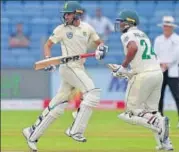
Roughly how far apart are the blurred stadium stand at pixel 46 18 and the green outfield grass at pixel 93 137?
4.93 m

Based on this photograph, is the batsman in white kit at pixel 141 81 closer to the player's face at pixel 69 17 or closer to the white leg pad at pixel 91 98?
the white leg pad at pixel 91 98

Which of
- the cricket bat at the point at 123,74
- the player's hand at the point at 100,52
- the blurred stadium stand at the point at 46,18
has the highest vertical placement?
the player's hand at the point at 100,52

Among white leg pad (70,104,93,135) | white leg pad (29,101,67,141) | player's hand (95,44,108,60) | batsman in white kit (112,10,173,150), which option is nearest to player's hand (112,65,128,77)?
batsman in white kit (112,10,173,150)

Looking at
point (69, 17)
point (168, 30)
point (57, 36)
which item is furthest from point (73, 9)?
point (168, 30)

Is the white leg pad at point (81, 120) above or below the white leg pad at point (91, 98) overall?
below

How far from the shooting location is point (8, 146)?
9711mm

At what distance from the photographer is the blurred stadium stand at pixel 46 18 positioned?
19.1 meters

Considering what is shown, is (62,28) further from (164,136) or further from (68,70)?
(164,136)

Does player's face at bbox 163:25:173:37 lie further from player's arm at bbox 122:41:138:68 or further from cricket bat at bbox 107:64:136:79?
player's arm at bbox 122:41:138:68

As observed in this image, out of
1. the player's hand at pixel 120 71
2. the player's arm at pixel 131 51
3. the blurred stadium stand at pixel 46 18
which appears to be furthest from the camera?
the blurred stadium stand at pixel 46 18

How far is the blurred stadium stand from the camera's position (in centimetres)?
1911

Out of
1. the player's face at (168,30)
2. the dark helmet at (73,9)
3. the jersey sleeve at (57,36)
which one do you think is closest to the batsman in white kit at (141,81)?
the dark helmet at (73,9)

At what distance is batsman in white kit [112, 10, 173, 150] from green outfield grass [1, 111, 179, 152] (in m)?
0.48

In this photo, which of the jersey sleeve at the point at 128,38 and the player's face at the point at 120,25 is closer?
the jersey sleeve at the point at 128,38
